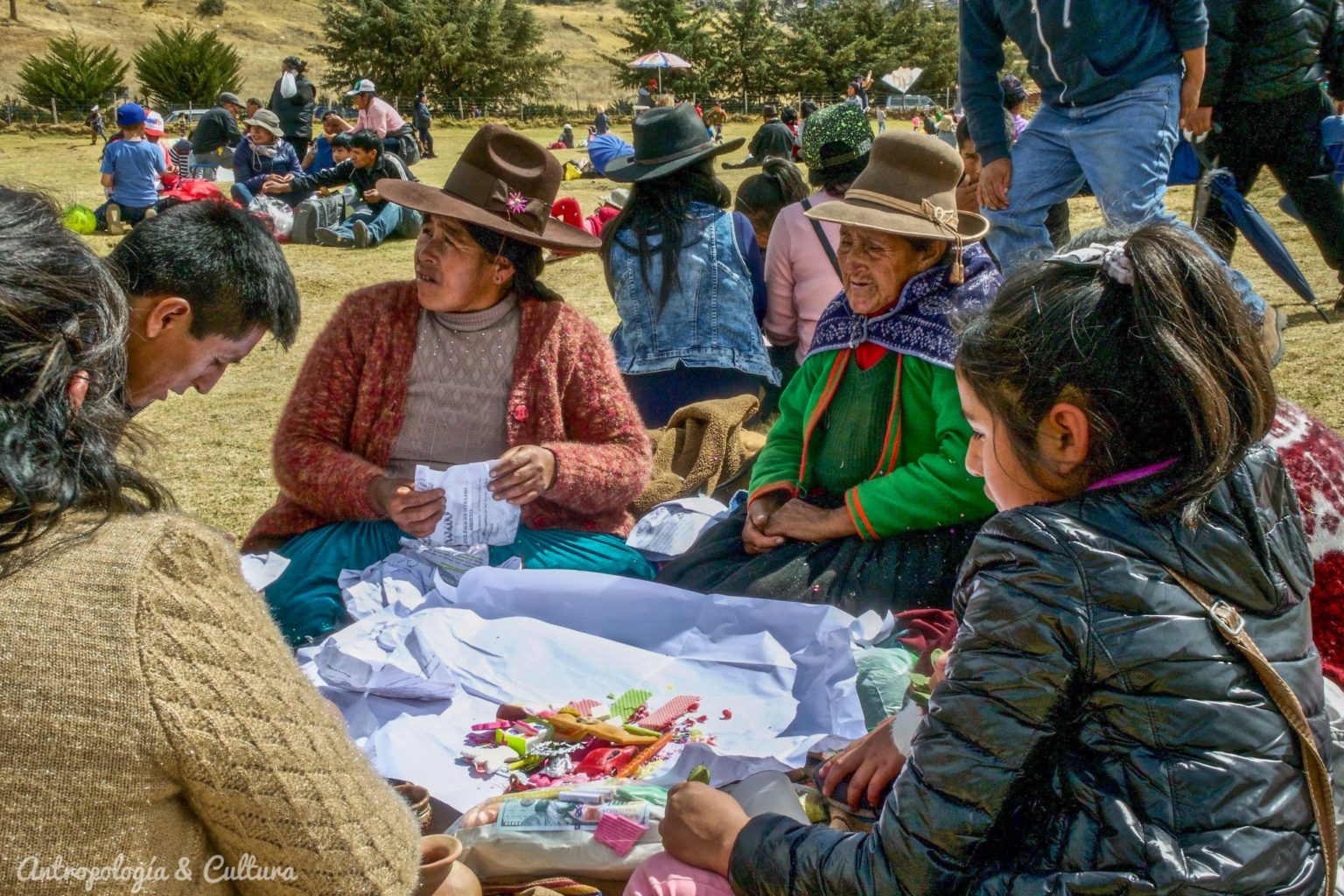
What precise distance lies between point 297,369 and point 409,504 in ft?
15.7

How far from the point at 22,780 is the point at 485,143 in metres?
2.79

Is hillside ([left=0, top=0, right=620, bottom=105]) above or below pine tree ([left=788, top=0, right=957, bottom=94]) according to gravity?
below

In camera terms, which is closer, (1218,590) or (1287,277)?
(1218,590)

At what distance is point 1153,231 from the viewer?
1.63 m

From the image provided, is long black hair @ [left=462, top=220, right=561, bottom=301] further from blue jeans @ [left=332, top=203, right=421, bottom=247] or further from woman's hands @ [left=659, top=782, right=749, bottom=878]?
blue jeans @ [left=332, top=203, right=421, bottom=247]

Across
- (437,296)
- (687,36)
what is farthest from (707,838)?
(687,36)

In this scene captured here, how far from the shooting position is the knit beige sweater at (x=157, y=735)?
1158 mm

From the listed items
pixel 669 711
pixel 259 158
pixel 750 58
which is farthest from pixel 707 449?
pixel 750 58

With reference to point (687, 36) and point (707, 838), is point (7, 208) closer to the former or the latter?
point (707, 838)

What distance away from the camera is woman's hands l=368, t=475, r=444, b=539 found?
10.9 ft

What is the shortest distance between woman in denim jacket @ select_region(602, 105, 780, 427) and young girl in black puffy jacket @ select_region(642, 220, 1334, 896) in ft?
9.74

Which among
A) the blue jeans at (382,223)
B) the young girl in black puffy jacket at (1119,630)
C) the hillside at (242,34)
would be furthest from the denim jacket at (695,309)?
the hillside at (242,34)

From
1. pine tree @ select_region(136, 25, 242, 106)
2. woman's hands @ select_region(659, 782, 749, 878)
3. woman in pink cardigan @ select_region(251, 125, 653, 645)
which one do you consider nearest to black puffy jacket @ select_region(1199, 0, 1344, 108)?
woman in pink cardigan @ select_region(251, 125, 653, 645)

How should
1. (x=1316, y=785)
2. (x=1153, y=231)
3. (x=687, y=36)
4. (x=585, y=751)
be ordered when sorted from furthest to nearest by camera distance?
(x=687, y=36) → (x=585, y=751) → (x=1153, y=231) → (x=1316, y=785)
